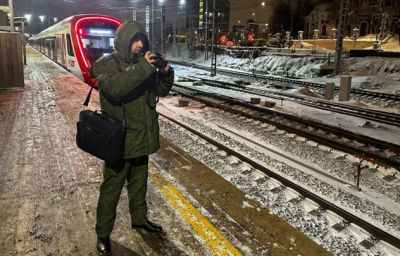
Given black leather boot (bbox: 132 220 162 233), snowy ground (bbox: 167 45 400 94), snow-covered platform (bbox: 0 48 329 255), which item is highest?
snowy ground (bbox: 167 45 400 94)

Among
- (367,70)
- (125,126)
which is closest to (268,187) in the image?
(125,126)

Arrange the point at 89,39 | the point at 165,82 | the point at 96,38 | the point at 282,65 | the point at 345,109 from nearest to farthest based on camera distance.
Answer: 1. the point at 165,82
2. the point at 345,109
3. the point at 89,39
4. the point at 96,38
5. the point at 282,65

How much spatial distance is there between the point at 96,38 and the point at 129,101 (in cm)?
1127

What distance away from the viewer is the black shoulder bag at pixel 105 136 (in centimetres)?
298

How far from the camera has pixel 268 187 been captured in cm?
495

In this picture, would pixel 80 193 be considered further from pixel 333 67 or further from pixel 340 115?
pixel 333 67

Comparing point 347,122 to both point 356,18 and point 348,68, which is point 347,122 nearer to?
point 348,68

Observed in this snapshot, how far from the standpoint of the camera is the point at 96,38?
13.4 m

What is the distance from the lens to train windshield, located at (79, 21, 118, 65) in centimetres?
1316

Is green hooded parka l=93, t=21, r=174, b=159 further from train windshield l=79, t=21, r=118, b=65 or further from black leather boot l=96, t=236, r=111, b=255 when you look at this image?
train windshield l=79, t=21, r=118, b=65

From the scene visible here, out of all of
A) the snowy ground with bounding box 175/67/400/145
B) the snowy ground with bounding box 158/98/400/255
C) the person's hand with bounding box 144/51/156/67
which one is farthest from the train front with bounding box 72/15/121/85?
the person's hand with bounding box 144/51/156/67

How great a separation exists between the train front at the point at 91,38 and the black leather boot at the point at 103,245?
418 inches

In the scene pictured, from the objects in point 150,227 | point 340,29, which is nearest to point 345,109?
point 150,227

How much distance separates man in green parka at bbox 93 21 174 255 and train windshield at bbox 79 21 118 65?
10.6m
